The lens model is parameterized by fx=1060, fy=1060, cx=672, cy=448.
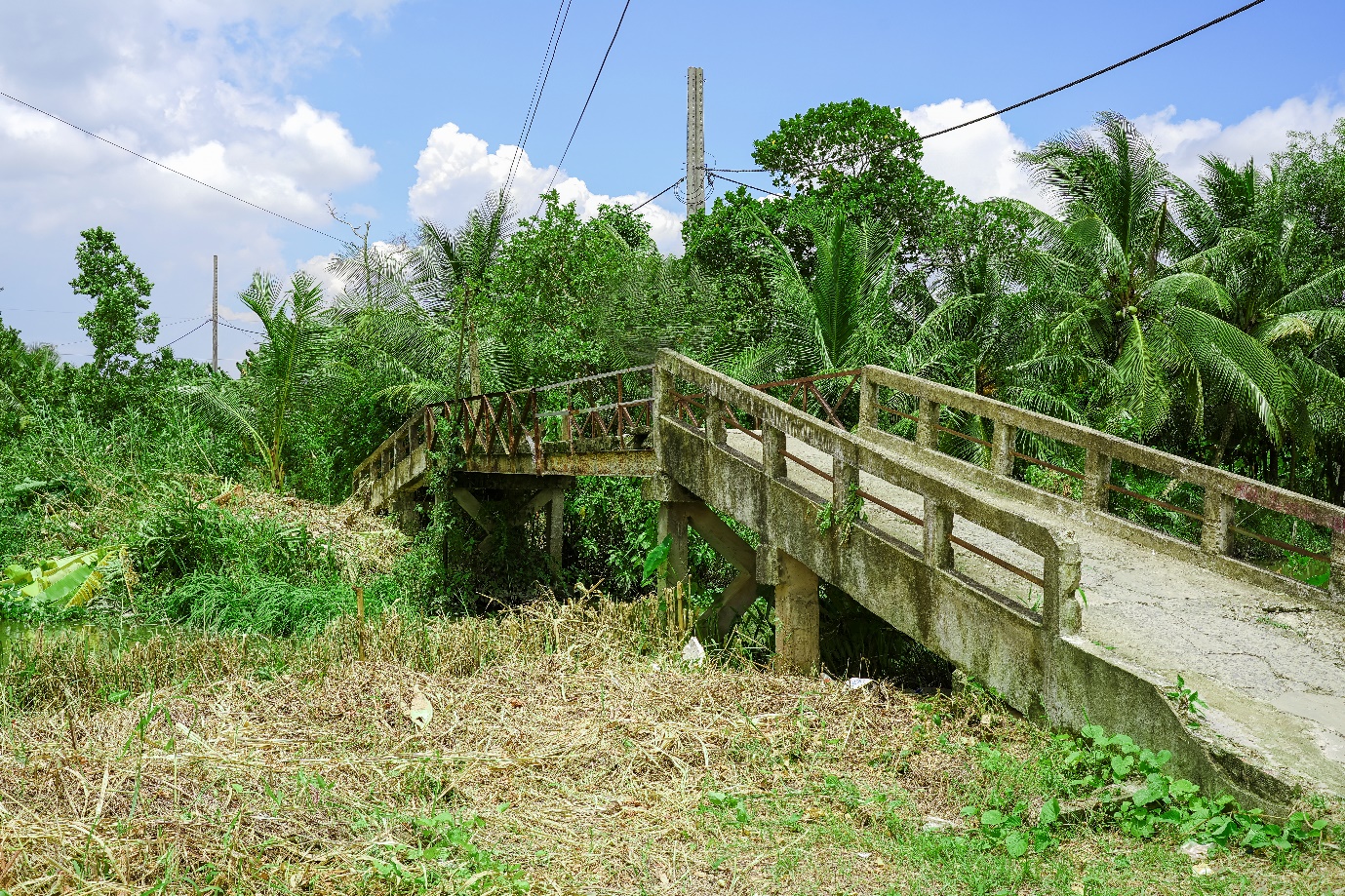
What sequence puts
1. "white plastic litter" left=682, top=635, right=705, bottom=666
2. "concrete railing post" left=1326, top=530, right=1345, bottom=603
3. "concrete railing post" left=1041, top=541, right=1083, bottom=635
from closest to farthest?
"concrete railing post" left=1041, top=541, right=1083, bottom=635
"concrete railing post" left=1326, top=530, right=1345, bottom=603
"white plastic litter" left=682, top=635, right=705, bottom=666

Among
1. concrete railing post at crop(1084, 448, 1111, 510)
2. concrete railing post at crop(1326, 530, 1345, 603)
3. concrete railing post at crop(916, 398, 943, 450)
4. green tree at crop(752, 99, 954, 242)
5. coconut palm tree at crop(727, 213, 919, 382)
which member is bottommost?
concrete railing post at crop(1326, 530, 1345, 603)

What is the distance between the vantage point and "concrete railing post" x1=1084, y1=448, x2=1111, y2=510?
8.23 metres

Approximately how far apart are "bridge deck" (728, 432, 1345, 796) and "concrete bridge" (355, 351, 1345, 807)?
0.05 ft

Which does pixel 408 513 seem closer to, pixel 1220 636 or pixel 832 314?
pixel 832 314

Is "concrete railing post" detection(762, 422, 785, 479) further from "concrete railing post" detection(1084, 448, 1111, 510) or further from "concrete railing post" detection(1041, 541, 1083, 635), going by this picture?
"concrete railing post" detection(1041, 541, 1083, 635)

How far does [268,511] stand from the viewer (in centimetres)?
1802

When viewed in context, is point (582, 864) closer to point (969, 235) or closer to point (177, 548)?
point (177, 548)

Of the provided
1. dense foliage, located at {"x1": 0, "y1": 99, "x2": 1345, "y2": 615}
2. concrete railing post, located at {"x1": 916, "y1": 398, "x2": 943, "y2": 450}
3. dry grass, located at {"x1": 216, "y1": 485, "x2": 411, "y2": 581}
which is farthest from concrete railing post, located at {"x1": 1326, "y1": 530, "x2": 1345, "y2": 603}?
dry grass, located at {"x1": 216, "y1": 485, "x2": 411, "y2": 581}

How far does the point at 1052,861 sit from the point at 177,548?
14.2 meters

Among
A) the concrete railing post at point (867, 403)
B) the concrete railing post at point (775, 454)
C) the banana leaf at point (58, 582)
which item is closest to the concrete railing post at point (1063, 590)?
the concrete railing post at point (775, 454)

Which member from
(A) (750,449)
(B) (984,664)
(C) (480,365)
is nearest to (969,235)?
(C) (480,365)

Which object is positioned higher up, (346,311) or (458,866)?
(346,311)

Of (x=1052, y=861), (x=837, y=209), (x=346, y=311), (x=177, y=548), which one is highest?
(x=837, y=209)

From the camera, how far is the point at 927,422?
1020 cm
